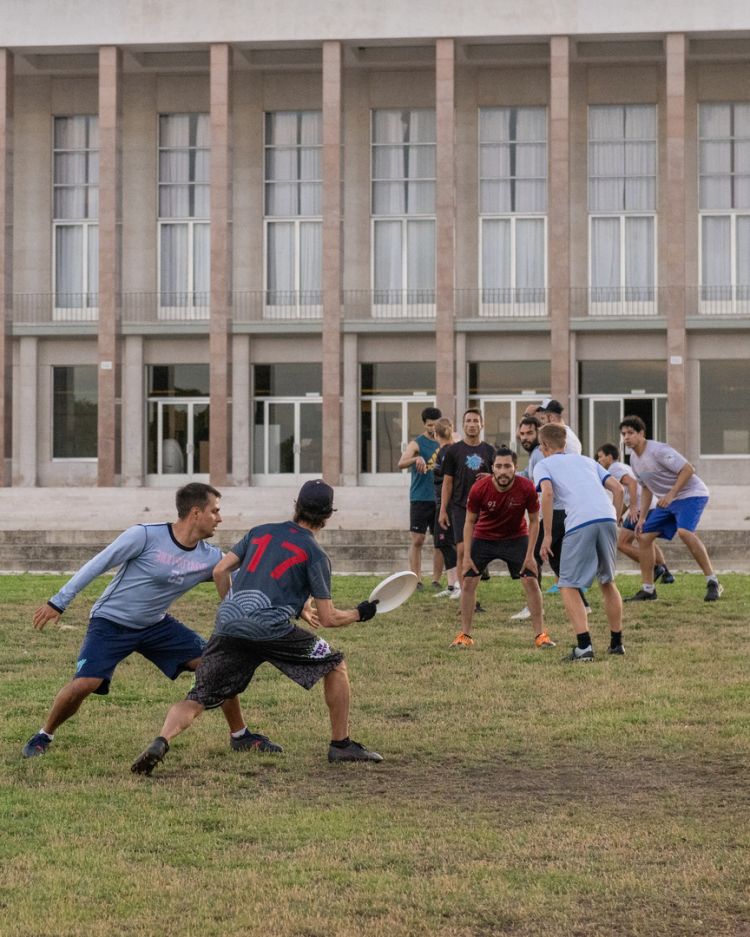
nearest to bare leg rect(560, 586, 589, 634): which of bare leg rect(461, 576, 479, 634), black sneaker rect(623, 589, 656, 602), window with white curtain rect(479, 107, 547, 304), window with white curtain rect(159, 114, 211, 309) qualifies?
bare leg rect(461, 576, 479, 634)

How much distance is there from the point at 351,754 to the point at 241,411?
113ft

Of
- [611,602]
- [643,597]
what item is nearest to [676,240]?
[643,597]

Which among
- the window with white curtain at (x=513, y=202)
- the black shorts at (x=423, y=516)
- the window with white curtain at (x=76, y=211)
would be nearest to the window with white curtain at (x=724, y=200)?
the window with white curtain at (x=513, y=202)

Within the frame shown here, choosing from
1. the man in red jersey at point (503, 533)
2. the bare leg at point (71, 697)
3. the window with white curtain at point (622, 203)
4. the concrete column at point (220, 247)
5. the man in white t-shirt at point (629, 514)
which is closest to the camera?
the bare leg at point (71, 697)

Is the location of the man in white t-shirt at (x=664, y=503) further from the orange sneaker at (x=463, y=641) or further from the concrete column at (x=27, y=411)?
the concrete column at (x=27, y=411)

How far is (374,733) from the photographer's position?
8.67 m

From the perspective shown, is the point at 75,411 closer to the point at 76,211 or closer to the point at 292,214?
the point at 76,211

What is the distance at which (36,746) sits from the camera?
7.98 meters

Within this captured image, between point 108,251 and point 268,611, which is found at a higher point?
point 108,251

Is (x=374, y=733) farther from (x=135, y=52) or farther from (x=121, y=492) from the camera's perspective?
(x=135, y=52)

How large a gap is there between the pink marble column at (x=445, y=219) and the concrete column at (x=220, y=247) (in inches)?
226

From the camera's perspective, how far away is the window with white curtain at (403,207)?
1651 inches

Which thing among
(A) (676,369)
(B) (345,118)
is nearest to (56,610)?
(A) (676,369)

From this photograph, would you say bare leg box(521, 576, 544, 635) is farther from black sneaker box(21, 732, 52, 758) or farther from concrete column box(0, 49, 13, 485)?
concrete column box(0, 49, 13, 485)
